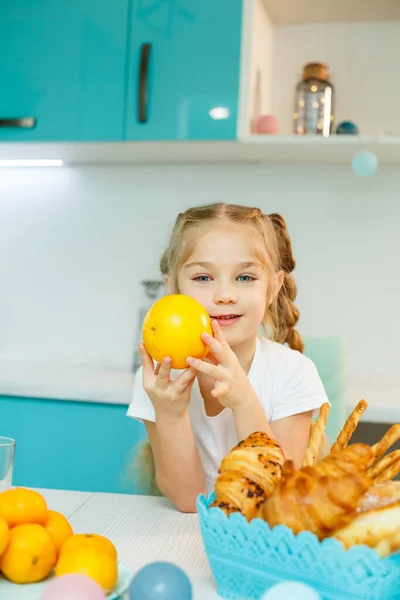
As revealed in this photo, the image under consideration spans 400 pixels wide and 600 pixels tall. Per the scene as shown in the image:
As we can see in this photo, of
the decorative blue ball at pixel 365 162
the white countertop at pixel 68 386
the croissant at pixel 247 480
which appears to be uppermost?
the decorative blue ball at pixel 365 162

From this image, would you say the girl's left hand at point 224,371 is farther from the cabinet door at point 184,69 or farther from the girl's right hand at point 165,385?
the cabinet door at point 184,69

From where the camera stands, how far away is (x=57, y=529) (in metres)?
0.72

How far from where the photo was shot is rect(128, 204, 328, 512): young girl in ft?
3.39

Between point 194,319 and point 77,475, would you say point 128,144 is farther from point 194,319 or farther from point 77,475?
point 194,319

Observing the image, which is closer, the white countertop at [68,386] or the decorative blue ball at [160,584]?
the decorative blue ball at [160,584]

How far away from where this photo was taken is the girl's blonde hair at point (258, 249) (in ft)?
4.17

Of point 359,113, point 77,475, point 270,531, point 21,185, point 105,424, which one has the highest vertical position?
point 359,113

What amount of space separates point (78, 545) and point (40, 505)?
8 cm

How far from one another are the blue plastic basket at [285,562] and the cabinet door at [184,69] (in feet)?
5.23

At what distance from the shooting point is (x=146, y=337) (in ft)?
3.23

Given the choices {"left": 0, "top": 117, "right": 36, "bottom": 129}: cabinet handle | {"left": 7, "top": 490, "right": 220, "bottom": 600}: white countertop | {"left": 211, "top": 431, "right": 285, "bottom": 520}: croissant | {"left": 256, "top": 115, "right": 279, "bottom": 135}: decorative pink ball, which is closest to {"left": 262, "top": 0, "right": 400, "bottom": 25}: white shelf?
{"left": 256, "top": 115, "right": 279, "bottom": 135}: decorative pink ball

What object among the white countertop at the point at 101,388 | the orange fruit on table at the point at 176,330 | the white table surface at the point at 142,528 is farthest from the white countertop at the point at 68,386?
the orange fruit on table at the point at 176,330

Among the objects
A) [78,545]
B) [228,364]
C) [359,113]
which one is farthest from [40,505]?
[359,113]

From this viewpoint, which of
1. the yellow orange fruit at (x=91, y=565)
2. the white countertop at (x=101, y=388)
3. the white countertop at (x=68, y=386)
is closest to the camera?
the yellow orange fruit at (x=91, y=565)
